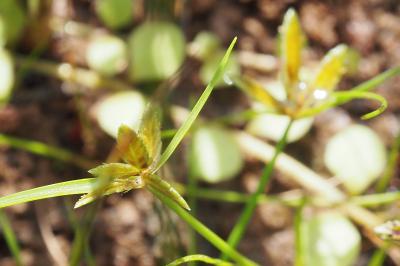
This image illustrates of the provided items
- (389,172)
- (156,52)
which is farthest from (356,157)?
(156,52)

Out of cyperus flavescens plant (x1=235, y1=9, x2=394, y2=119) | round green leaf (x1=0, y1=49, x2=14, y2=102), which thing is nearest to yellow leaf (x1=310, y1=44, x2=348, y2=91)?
cyperus flavescens plant (x1=235, y1=9, x2=394, y2=119)

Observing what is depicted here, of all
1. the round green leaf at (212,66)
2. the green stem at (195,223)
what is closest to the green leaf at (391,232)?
the green stem at (195,223)

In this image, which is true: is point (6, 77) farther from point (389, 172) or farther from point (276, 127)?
point (389, 172)

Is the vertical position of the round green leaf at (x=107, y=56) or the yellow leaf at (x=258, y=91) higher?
the round green leaf at (x=107, y=56)

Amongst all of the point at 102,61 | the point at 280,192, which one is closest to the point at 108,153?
the point at 102,61

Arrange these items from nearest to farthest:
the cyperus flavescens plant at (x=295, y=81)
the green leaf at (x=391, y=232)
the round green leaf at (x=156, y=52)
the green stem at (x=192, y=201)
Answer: the green leaf at (x=391, y=232)
the cyperus flavescens plant at (x=295, y=81)
the green stem at (x=192, y=201)
the round green leaf at (x=156, y=52)

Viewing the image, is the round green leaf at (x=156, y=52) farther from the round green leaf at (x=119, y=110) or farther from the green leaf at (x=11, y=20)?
the green leaf at (x=11, y=20)

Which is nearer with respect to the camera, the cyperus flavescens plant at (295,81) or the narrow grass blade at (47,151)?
the cyperus flavescens plant at (295,81)
